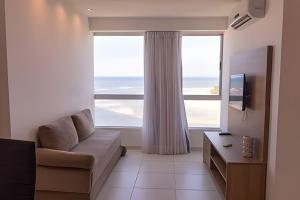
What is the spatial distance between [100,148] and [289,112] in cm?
235

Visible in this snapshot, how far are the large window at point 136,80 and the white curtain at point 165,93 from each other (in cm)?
36

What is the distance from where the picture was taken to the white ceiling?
13.0ft

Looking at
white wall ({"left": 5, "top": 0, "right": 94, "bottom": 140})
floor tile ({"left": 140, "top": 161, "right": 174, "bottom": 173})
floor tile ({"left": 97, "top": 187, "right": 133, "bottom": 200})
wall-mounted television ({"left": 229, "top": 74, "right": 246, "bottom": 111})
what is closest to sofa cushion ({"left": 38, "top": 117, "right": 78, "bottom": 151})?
white wall ({"left": 5, "top": 0, "right": 94, "bottom": 140})

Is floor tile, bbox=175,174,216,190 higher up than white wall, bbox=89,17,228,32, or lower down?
lower down

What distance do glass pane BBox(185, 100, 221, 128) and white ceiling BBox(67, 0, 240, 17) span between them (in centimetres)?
178

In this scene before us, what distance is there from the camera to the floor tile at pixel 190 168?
160 inches

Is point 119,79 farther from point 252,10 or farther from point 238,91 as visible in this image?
point 252,10

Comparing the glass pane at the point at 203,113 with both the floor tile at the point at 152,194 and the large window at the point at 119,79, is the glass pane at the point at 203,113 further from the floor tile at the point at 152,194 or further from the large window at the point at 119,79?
the floor tile at the point at 152,194

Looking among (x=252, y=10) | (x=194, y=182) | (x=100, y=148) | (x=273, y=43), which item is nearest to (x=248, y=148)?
(x=194, y=182)

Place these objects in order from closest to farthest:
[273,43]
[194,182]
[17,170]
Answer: [17,170], [273,43], [194,182]

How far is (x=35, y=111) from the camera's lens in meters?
3.04

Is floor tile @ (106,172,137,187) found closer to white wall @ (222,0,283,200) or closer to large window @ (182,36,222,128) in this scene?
white wall @ (222,0,283,200)

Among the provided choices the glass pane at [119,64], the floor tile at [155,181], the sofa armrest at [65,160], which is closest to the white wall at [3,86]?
the sofa armrest at [65,160]

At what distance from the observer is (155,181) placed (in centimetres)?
369
